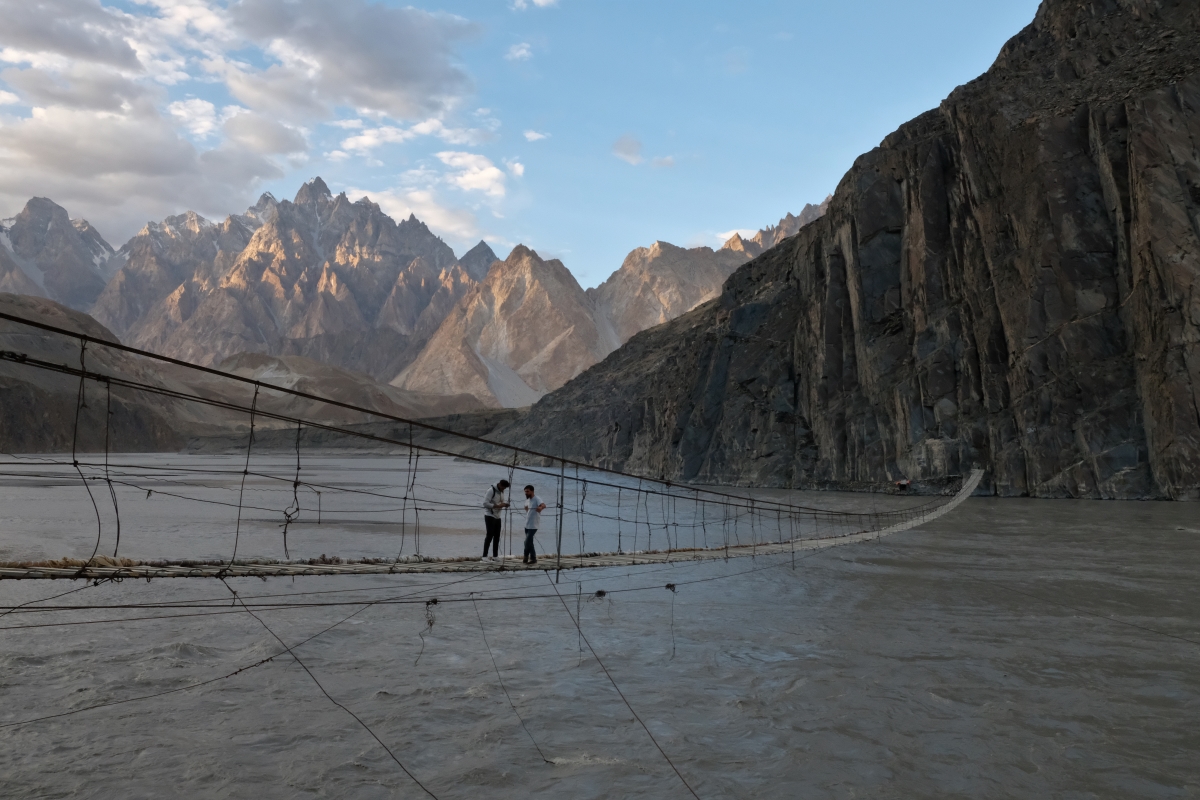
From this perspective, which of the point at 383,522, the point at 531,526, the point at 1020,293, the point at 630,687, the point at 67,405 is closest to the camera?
the point at 630,687

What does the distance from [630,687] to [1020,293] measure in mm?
48715

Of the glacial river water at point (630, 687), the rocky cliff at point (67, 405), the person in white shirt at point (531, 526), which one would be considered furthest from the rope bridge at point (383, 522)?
the rocky cliff at point (67, 405)

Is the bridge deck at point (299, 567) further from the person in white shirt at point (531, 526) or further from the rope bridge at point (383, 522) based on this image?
the person in white shirt at point (531, 526)

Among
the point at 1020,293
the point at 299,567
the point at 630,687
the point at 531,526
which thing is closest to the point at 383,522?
the point at 531,526

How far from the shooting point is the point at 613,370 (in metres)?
141

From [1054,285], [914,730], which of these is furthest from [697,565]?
[1054,285]

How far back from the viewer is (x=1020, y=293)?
170 feet

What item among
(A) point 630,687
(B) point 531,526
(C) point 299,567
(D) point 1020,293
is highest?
(D) point 1020,293

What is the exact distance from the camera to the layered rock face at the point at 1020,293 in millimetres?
43219

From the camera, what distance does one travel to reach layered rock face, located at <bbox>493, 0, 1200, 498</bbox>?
43.2 meters

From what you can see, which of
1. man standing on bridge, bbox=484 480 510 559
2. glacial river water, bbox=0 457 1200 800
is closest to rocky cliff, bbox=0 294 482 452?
glacial river water, bbox=0 457 1200 800

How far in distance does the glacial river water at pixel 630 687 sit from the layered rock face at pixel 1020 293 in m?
24.8

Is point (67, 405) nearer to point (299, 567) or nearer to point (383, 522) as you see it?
point (383, 522)

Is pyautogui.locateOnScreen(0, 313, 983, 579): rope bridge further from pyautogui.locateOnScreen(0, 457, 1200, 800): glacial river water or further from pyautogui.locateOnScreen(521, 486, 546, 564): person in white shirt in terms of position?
pyautogui.locateOnScreen(0, 457, 1200, 800): glacial river water
